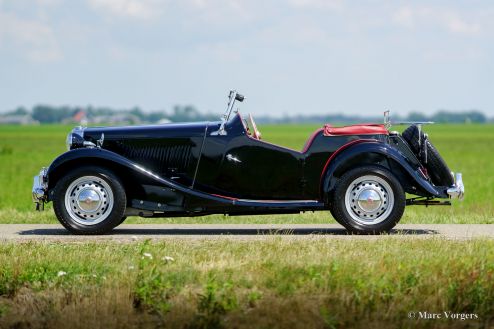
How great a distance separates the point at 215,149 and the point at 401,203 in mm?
2168

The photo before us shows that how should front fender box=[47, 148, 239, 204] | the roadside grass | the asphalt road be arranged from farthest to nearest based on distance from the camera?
1. front fender box=[47, 148, 239, 204]
2. the asphalt road
3. the roadside grass

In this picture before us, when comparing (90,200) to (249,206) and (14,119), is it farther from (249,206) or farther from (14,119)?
(14,119)

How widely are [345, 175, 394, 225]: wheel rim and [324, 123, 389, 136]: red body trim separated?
1.84 feet

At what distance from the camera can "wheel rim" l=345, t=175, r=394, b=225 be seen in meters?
11.4

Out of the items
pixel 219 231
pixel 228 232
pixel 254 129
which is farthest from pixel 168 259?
pixel 219 231

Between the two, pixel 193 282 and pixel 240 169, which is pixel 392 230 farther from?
pixel 193 282

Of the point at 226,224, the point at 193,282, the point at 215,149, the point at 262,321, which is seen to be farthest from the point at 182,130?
the point at 262,321

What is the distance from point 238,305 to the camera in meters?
7.82

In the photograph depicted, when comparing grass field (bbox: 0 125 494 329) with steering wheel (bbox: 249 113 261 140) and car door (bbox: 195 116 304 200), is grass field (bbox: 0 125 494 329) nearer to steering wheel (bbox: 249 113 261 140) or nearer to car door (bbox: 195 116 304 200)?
car door (bbox: 195 116 304 200)

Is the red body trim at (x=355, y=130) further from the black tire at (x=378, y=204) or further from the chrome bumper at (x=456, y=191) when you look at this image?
the chrome bumper at (x=456, y=191)

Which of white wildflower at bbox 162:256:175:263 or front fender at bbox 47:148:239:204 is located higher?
front fender at bbox 47:148:239:204

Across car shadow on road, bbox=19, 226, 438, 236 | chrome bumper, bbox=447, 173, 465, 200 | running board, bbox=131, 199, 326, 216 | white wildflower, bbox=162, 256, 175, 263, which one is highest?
chrome bumper, bbox=447, 173, 465, 200

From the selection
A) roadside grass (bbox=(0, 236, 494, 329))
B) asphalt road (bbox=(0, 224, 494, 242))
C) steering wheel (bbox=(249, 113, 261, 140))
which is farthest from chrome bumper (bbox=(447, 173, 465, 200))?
roadside grass (bbox=(0, 236, 494, 329))

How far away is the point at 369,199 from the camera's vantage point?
11.4 m
